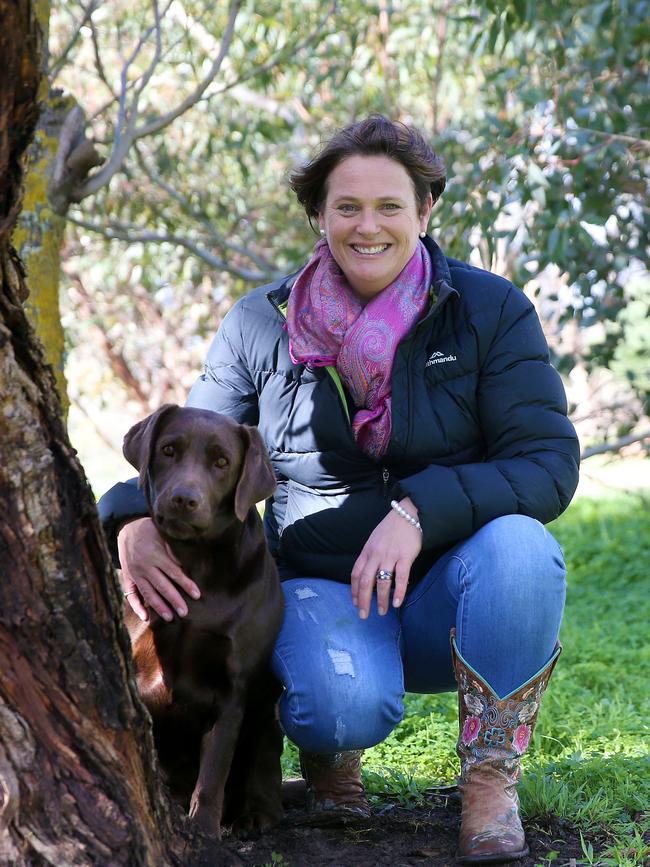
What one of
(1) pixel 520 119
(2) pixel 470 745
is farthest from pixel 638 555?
(2) pixel 470 745

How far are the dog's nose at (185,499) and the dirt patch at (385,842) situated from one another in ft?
2.53

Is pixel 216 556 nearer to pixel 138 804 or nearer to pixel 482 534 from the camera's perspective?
pixel 482 534

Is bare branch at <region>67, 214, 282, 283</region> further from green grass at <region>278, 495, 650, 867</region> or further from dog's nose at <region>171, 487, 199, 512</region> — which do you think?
dog's nose at <region>171, 487, 199, 512</region>

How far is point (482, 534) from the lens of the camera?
272 centimetres

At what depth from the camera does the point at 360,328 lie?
297cm

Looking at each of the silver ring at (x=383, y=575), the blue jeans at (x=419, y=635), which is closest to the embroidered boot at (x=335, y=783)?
the blue jeans at (x=419, y=635)

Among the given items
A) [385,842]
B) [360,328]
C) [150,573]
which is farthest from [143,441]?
[385,842]

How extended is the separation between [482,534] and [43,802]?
1.26 metres

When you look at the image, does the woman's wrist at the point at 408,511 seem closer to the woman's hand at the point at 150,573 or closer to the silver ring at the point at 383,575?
the silver ring at the point at 383,575

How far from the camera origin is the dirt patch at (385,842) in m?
2.56

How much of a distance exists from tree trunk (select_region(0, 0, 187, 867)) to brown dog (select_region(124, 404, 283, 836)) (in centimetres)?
66

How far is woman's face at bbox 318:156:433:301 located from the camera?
9.96 feet

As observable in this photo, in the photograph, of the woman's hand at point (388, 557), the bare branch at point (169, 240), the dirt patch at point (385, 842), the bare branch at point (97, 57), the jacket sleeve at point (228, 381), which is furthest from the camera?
the bare branch at point (169, 240)

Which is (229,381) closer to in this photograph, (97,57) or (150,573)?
(150,573)
